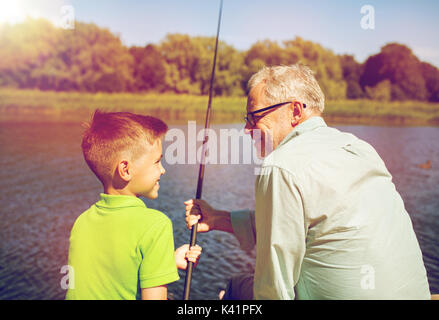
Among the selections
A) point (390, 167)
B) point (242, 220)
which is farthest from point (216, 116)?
point (242, 220)

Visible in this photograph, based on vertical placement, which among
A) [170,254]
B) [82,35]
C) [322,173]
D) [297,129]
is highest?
[82,35]

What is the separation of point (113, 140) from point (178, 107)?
31.7 meters

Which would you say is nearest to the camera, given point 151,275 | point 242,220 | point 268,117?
point 151,275

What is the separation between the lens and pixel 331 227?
1488 mm

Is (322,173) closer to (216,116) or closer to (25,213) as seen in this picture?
(25,213)

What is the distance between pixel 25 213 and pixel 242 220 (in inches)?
243

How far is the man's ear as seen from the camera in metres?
1.83

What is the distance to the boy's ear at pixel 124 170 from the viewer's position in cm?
169

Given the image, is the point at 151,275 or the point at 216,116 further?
the point at 216,116

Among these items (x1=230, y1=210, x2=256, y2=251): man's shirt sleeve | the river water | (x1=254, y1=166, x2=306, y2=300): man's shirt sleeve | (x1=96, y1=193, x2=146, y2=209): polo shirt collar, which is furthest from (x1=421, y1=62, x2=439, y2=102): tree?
(x1=96, y1=193, x2=146, y2=209): polo shirt collar

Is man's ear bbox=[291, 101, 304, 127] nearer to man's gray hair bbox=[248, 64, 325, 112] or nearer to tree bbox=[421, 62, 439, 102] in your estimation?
man's gray hair bbox=[248, 64, 325, 112]

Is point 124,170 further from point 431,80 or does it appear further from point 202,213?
point 431,80

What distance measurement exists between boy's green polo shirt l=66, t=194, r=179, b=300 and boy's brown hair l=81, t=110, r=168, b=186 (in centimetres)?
15
